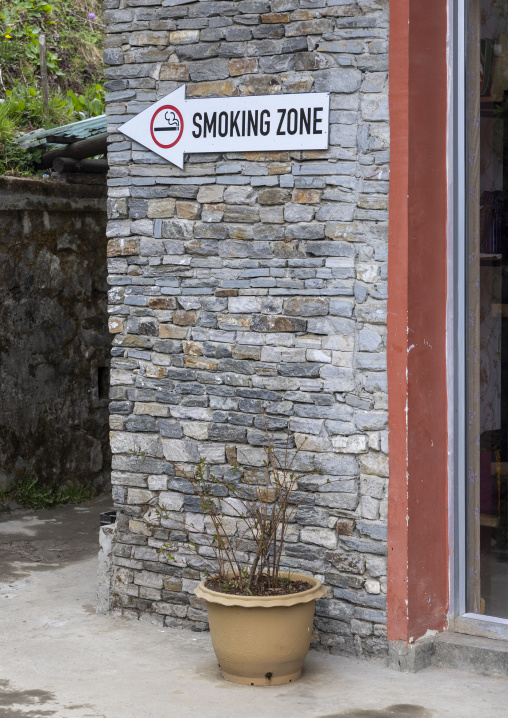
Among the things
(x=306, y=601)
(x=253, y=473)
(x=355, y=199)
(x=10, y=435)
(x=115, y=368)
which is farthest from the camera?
(x=10, y=435)

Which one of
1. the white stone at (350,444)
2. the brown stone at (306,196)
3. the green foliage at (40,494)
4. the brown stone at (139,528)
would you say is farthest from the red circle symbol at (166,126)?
the green foliage at (40,494)

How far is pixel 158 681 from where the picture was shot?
435 centimetres

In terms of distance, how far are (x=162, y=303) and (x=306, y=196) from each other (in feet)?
3.13

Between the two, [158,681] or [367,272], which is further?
[367,272]

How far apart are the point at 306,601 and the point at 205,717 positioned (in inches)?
24.6

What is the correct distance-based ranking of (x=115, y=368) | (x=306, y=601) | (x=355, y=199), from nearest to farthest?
(x=306, y=601), (x=355, y=199), (x=115, y=368)

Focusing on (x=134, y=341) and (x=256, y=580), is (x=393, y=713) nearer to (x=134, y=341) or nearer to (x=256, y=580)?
(x=256, y=580)

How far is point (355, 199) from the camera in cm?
454

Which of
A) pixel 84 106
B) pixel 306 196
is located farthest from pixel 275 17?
pixel 84 106

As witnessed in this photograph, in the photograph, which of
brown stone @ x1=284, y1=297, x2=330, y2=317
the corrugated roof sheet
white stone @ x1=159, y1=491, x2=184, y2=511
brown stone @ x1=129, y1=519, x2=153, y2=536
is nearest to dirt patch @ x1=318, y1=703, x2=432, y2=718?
white stone @ x1=159, y1=491, x2=184, y2=511

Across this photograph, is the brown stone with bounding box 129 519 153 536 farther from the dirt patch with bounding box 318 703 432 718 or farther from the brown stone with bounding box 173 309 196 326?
the dirt patch with bounding box 318 703 432 718

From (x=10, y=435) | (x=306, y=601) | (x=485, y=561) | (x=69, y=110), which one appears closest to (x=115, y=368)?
(x=306, y=601)

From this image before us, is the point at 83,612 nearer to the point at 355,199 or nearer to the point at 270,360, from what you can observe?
the point at 270,360

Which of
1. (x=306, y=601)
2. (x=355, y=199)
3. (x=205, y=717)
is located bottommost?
(x=205, y=717)
